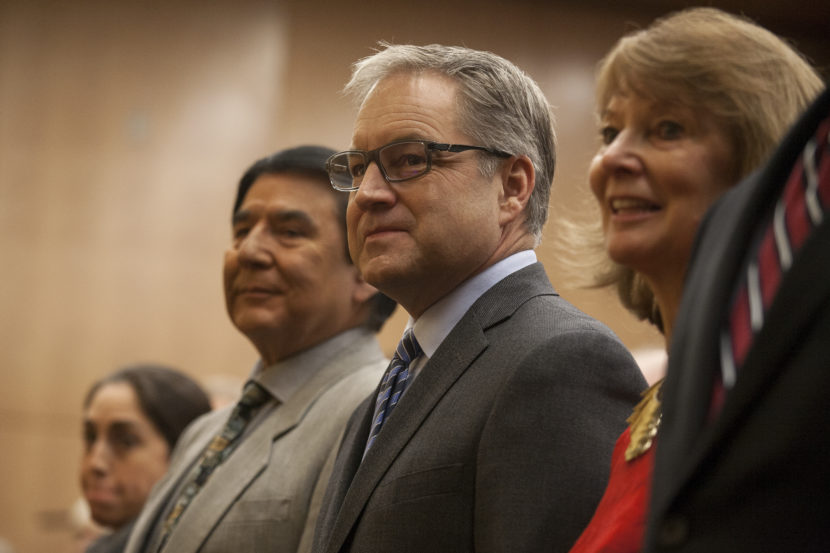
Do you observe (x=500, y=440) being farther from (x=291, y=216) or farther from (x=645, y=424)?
(x=291, y=216)

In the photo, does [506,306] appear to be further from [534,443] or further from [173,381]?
[173,381]

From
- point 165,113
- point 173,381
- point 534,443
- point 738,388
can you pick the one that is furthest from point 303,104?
point 738,388

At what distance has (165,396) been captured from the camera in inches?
125

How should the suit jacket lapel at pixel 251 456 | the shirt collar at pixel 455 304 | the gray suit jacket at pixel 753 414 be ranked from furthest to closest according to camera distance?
the suit jacket lapel at pixel 251 456, the shirt collar at pixel 455 304, the gray suit jacket at pixel 753 414

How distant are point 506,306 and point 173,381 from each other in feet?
6.28

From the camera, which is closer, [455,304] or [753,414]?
[753,414]

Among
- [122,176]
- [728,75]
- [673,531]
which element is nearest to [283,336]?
[728,75]

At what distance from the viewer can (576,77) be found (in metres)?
5.66

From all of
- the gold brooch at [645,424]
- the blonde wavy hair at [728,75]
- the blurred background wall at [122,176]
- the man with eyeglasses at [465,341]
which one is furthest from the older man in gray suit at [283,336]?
the blurred background wall at [122,176]

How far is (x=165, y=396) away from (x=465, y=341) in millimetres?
1825

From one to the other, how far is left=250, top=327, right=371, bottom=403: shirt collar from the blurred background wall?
4.03 meters

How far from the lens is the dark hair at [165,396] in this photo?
3.14m

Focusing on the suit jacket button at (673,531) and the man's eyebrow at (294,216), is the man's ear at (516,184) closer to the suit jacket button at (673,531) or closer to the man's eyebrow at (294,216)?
the man's eyebrow at (294,216)

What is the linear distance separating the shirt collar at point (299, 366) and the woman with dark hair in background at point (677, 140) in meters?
1.13
